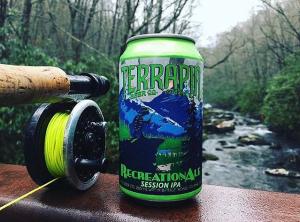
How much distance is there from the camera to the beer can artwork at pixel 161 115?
3.31 feet

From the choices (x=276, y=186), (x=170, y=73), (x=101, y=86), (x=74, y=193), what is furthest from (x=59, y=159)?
(x=276, y=186)

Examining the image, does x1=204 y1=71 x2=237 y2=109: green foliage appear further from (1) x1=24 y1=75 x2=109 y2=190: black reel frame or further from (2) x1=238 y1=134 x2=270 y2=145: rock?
(1) x1=24 y1=75 x2=109 y2=190: black reel frame

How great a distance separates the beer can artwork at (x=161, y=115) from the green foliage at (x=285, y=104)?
576 inches

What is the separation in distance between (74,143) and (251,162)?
10972 mm

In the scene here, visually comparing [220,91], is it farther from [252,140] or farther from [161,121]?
[161,121]

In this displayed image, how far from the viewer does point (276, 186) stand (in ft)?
29.7

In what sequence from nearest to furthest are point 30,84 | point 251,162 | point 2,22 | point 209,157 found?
point 30,84 < point 2,22 < point 251,162 < point 209,157

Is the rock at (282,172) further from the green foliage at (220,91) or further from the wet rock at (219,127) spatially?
the green foliage at (220,91)

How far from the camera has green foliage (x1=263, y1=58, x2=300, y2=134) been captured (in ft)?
48.0

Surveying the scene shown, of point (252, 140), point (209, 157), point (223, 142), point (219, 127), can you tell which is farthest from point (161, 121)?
point (219, 127)

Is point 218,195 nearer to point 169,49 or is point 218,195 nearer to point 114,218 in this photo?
point 114,218

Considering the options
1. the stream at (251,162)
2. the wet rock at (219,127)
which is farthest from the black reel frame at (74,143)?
the wet rock at (219,127)

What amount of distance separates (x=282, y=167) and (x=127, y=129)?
34.8 feet

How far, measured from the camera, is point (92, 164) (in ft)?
3.82
